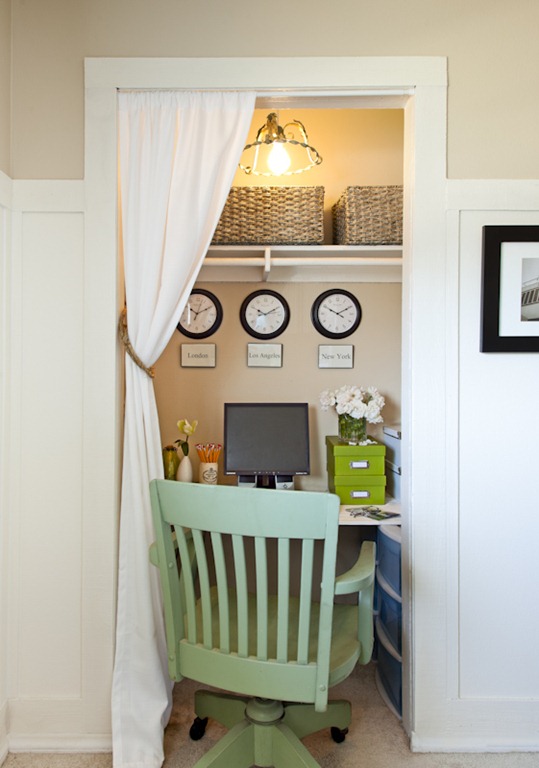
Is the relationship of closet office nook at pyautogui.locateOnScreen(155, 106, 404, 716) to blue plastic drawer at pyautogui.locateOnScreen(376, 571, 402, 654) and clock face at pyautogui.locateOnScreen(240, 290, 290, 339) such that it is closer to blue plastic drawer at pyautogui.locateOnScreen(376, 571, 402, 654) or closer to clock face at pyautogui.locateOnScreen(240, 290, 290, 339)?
clock face at pyautogui.locateOnScreen(240, 290, 290, 339)

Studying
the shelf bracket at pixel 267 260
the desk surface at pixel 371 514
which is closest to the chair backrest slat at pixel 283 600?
the desk surface at pixel 371 514

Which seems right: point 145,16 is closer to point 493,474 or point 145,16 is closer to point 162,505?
point 162,505

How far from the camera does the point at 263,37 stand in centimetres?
213

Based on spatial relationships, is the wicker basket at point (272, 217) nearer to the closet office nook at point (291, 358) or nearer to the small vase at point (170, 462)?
the closet office nook at point (291, 358)

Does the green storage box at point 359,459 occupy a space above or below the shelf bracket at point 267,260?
below

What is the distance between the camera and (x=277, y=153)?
278 centimetres

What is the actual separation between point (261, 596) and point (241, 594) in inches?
2.3

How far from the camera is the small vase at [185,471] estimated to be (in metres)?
2.62

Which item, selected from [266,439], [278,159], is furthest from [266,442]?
[278,159]

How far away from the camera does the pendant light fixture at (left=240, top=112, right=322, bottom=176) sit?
99.7 inches

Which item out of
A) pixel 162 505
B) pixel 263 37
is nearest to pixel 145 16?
pixel 263 37

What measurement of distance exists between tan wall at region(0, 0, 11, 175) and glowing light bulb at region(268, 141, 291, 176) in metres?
1.14

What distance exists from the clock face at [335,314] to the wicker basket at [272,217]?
0.32 metres

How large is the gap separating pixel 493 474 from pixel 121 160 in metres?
1.73
